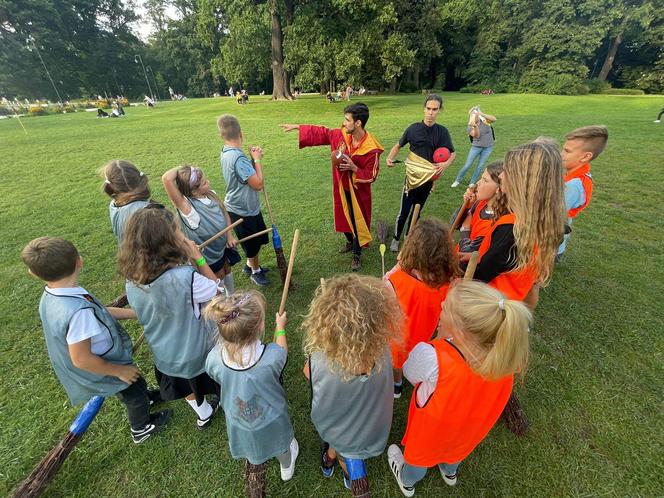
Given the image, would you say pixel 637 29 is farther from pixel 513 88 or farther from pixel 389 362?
pixel 389 362

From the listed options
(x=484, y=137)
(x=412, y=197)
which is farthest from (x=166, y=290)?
(x=484, y=137)

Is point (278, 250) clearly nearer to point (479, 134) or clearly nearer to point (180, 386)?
point (180, 386)

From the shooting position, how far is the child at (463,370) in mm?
1484

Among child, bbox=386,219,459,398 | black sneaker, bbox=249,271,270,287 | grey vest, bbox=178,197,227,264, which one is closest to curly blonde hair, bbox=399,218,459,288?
child, bbox=386,219,459,398

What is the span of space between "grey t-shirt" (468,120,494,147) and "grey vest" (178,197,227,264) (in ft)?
21.4

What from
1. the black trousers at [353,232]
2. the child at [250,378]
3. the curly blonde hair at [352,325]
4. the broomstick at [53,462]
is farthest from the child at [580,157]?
the broomstick at [53,462]

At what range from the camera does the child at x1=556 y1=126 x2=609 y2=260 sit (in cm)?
310

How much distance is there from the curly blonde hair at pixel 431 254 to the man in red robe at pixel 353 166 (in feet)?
6.80

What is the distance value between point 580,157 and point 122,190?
4.50m

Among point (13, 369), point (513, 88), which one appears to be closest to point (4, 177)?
point (13, 369)

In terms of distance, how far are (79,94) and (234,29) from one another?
4190 cm

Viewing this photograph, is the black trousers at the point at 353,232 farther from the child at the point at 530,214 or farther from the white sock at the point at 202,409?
the white sock at the point at 202,409

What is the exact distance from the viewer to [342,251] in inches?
204

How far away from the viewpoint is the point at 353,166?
4086 millimetres
